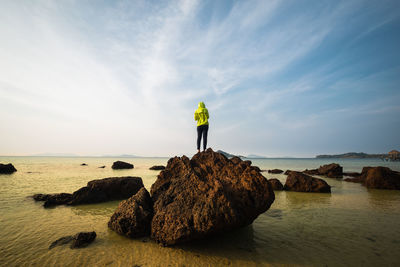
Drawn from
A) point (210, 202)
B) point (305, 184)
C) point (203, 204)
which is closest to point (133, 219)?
point (203, 204)

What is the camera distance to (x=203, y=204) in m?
4.33

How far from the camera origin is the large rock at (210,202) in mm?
4102

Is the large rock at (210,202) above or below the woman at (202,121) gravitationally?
below

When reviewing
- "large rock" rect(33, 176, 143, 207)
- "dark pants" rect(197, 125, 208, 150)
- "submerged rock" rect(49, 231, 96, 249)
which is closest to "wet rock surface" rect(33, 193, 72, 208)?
"large rock" rect(33, 176, 143, 207)

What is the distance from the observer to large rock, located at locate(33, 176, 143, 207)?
8.09m

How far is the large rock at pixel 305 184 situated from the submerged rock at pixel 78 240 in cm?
1196

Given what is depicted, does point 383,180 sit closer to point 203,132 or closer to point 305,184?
point 305,184

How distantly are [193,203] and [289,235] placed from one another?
9.67 ft

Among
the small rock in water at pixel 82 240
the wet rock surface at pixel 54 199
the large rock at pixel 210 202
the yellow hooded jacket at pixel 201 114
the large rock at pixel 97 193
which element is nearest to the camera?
the large rock at pixel 210 202

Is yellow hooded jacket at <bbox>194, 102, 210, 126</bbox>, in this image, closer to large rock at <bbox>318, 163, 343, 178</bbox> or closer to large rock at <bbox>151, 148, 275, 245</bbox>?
large rock at <bbox>151, 148, 275, 245</bbox>

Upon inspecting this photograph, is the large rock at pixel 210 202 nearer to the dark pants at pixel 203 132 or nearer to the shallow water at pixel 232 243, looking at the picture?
the shallow water at pixel 232 243

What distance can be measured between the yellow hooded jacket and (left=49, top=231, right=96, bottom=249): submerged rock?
6.40 m

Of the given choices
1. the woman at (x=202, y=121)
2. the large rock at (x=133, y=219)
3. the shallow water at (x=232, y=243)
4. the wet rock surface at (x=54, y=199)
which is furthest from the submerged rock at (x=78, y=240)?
the woman at (x=202, y=121)

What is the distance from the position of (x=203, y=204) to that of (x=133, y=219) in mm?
2044
